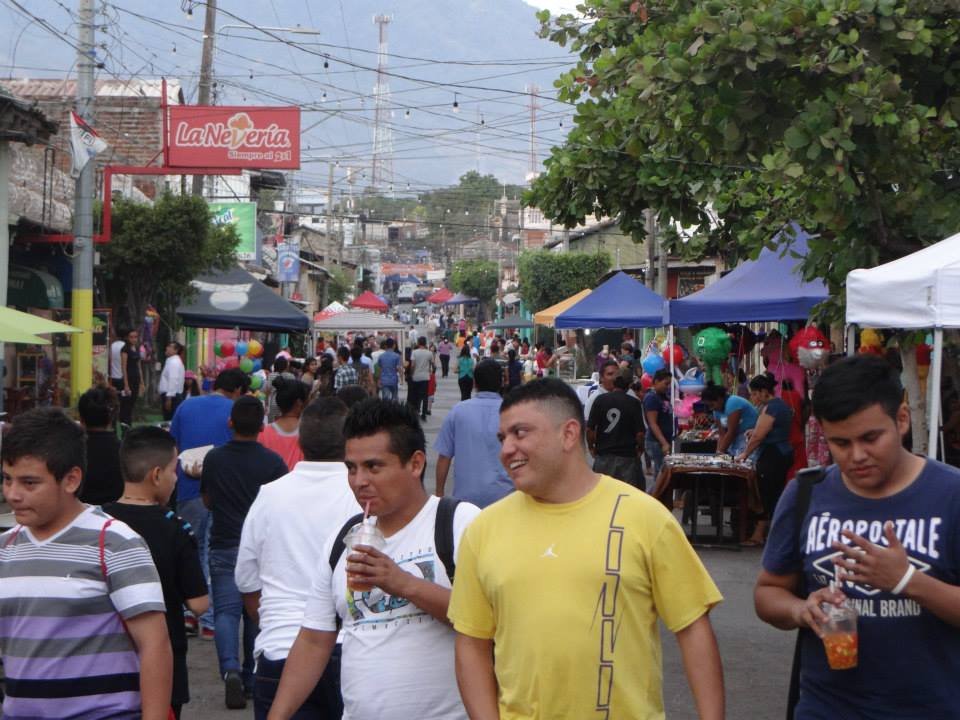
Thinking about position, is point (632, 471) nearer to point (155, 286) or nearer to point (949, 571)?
point (949, 571)

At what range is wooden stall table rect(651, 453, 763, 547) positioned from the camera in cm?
1385

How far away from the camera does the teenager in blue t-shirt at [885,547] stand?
3469 mm

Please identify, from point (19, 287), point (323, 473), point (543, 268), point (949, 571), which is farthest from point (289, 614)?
point (543, 268)

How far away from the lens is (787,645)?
977 centimetres

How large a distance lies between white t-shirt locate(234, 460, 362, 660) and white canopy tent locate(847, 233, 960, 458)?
3.79 m

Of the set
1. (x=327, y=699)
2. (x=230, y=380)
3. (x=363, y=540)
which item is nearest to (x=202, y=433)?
(x=230, y=380)

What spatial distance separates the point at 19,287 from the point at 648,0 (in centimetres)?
1225

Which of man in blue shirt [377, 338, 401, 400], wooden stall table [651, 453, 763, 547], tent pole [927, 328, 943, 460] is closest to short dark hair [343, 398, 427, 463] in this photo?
tent pole [927, 328, 943, 460]

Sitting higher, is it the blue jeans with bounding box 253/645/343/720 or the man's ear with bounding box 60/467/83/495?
the man's ear with bounding box 60/467/83/495

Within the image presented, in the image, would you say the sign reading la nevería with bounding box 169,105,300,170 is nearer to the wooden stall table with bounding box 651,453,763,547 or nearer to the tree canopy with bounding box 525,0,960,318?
the wooden stall table with bounding box 651,453,763,547

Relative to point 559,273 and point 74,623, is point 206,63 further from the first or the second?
point 559,273

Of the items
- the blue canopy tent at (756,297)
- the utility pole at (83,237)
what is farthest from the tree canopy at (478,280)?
the blue canopy tent at (756,297)

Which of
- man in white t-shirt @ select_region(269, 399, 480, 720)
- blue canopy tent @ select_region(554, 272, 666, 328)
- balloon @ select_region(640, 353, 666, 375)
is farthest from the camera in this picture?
balloon @ select_region(640, 353, 666, 375)

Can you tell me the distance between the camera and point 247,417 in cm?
767
